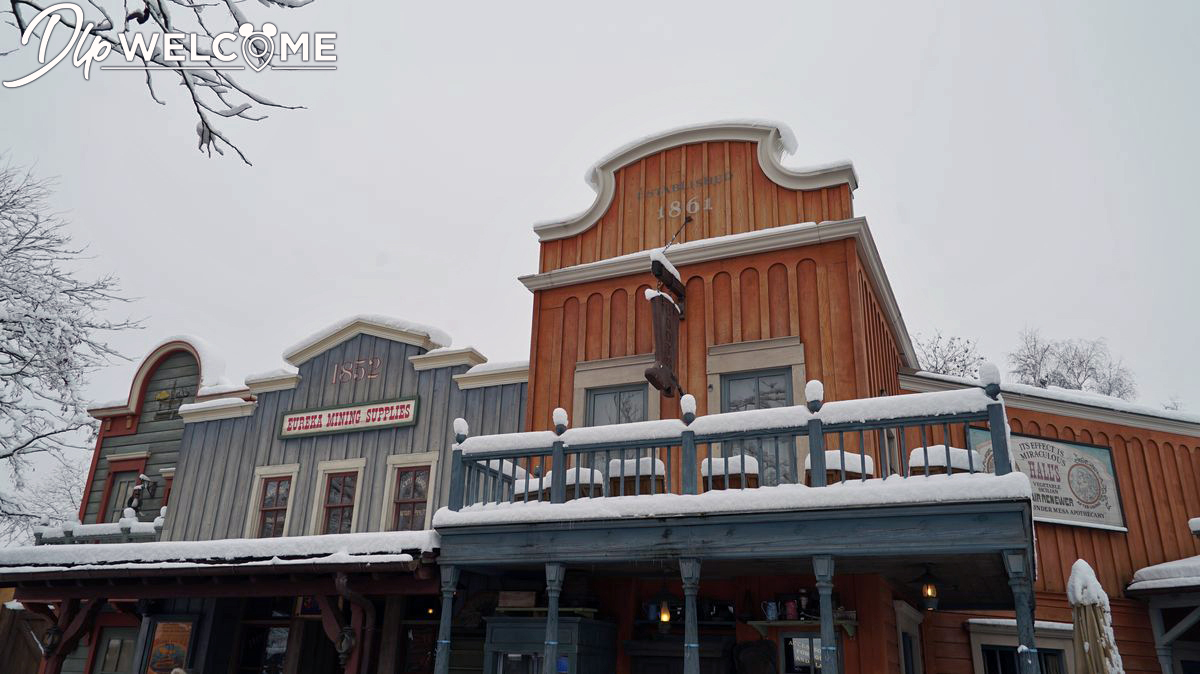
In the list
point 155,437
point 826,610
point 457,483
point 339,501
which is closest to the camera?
point 826,610

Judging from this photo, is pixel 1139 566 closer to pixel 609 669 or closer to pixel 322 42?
pixel 609 669

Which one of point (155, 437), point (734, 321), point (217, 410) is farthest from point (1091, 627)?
point (155, 437)

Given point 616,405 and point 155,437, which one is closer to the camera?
point 616,405

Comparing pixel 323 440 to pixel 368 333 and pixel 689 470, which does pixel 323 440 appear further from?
pixel 689 470

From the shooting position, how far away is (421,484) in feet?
44.8

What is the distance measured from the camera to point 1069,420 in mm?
13141

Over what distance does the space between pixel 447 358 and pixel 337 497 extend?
122 inches

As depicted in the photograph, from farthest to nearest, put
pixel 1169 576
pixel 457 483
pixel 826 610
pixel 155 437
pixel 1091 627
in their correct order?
pixel 155 437
pixel 1169 576
pixel 457 483
pixel 1091 627
pixel 826 610

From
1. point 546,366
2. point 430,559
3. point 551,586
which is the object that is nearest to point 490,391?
point 546,366

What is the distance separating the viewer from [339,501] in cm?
1421

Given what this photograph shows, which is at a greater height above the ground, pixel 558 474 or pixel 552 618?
pixel 558 474

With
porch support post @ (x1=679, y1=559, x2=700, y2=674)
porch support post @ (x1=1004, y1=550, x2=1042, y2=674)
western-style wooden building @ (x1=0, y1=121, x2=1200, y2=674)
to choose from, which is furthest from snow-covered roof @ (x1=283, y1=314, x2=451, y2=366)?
porch support post @ (x1=1004, y1=550, x2=1042, y2=674)

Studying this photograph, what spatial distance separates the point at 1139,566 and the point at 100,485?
62.8 ft

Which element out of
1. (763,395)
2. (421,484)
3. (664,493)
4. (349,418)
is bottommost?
(664,493)
